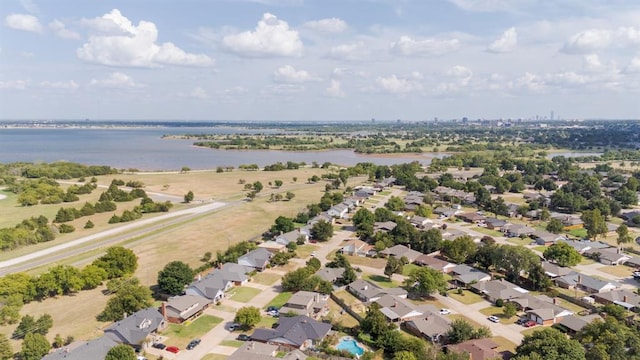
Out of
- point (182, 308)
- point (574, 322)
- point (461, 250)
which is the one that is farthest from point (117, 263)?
point (574, 322)

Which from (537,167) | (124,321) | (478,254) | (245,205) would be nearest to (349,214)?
(245,205)

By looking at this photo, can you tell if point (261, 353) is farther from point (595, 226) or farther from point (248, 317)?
point (595, 226)

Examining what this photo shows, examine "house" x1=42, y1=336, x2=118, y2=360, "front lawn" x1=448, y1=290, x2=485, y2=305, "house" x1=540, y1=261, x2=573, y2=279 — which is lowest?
"front lawn" x1=448, y1=290, x2=485, y2=305

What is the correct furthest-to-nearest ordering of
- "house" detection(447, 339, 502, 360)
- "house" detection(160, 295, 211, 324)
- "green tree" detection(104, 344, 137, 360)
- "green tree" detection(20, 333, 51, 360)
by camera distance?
"house" detection(160, 295, 211, 324) → "house" detection(447, 339, 502, 360) → "green tree" detection(20, 333, 51, 360) → "green tree" detection(104, 344, 137, 360)

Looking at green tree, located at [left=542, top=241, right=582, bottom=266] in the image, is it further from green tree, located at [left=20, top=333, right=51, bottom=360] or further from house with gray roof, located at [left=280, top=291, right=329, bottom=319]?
green tree, located at [left=20, top=333, right=51, bottom=360]

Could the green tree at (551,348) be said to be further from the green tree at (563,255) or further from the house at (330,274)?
the green tree at (563,255)

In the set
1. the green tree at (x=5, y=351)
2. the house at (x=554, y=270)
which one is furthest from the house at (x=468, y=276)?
the green tree at (x=5, y=351)

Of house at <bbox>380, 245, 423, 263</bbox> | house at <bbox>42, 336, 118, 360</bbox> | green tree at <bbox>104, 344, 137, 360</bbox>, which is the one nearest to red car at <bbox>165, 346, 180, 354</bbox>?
house at <bbox>42, 336, 118, 360</bbox>
